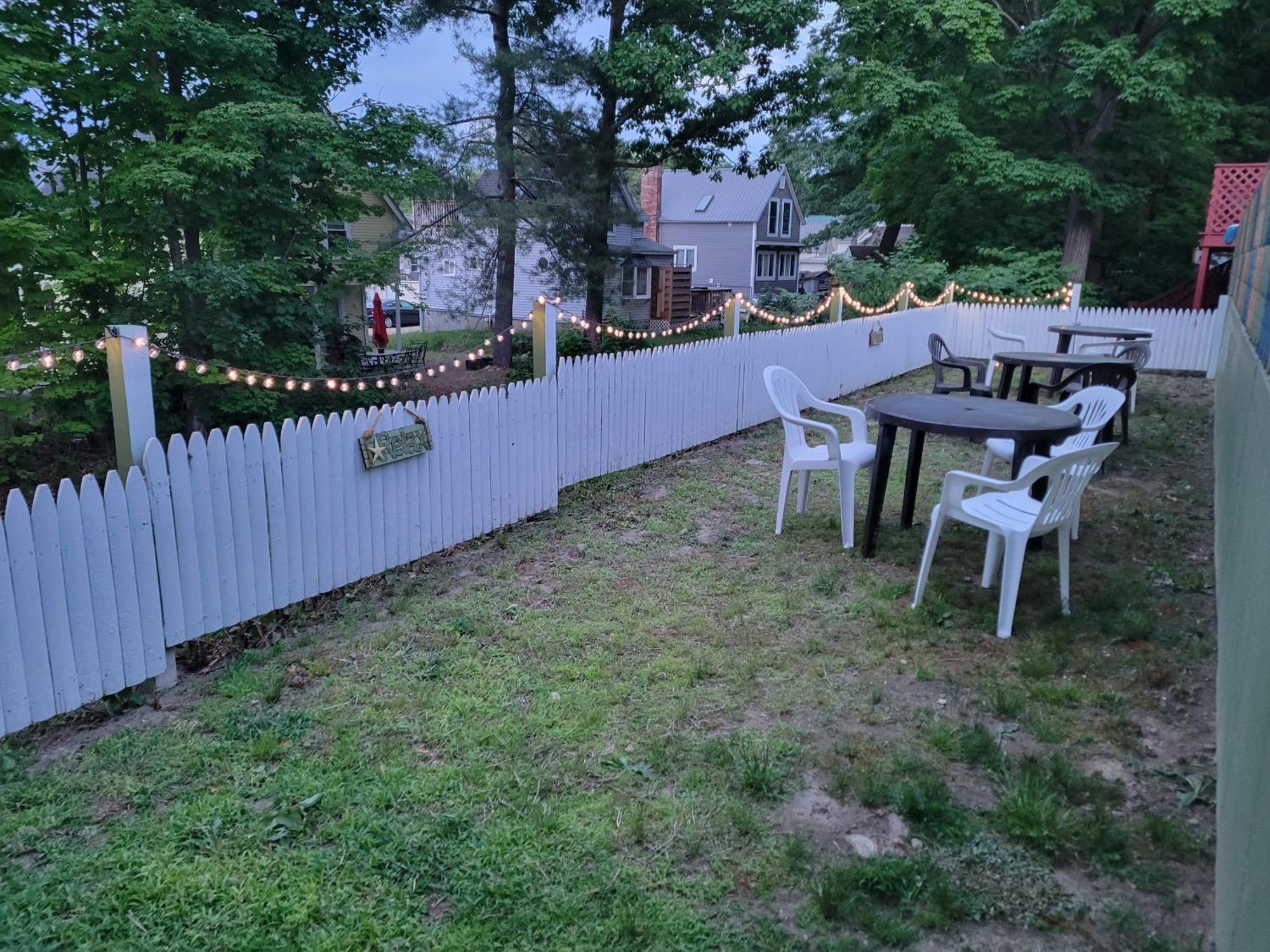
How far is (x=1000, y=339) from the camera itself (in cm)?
1473

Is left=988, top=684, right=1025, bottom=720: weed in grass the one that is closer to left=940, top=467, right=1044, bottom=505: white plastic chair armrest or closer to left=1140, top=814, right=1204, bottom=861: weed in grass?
left=1140, top=814, right=1204, bottom=861: weed in grass

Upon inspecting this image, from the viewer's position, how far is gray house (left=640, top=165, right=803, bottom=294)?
36406 mm

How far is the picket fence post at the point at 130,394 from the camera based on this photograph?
3.51 m

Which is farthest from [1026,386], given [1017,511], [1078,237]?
[1078,237]

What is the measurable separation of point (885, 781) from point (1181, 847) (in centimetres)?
85

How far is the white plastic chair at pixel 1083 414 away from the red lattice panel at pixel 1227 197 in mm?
12258

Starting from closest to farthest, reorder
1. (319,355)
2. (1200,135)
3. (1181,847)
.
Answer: (1181,847) → (319,355) → (1200,135)

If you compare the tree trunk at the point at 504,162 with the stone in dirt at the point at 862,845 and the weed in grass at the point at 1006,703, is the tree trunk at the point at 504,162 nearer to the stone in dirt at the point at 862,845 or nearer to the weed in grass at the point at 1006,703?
the weed in grass at the point at 1006,703

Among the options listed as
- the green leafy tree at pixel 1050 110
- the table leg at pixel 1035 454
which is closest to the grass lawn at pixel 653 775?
the table leg at pixel 1035 454

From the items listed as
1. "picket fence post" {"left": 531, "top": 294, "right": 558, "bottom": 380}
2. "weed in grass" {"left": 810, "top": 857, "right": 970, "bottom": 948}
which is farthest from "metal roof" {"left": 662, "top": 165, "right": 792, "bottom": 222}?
"weed in grass" {"left": 810, "top": 857, "right": 970, "bottom": 948}

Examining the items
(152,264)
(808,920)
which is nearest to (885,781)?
(808,920)

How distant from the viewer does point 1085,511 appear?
237 inches

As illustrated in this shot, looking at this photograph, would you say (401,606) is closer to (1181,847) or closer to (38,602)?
(38,602)

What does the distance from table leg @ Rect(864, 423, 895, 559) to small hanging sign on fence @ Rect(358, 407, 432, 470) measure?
2610mm
